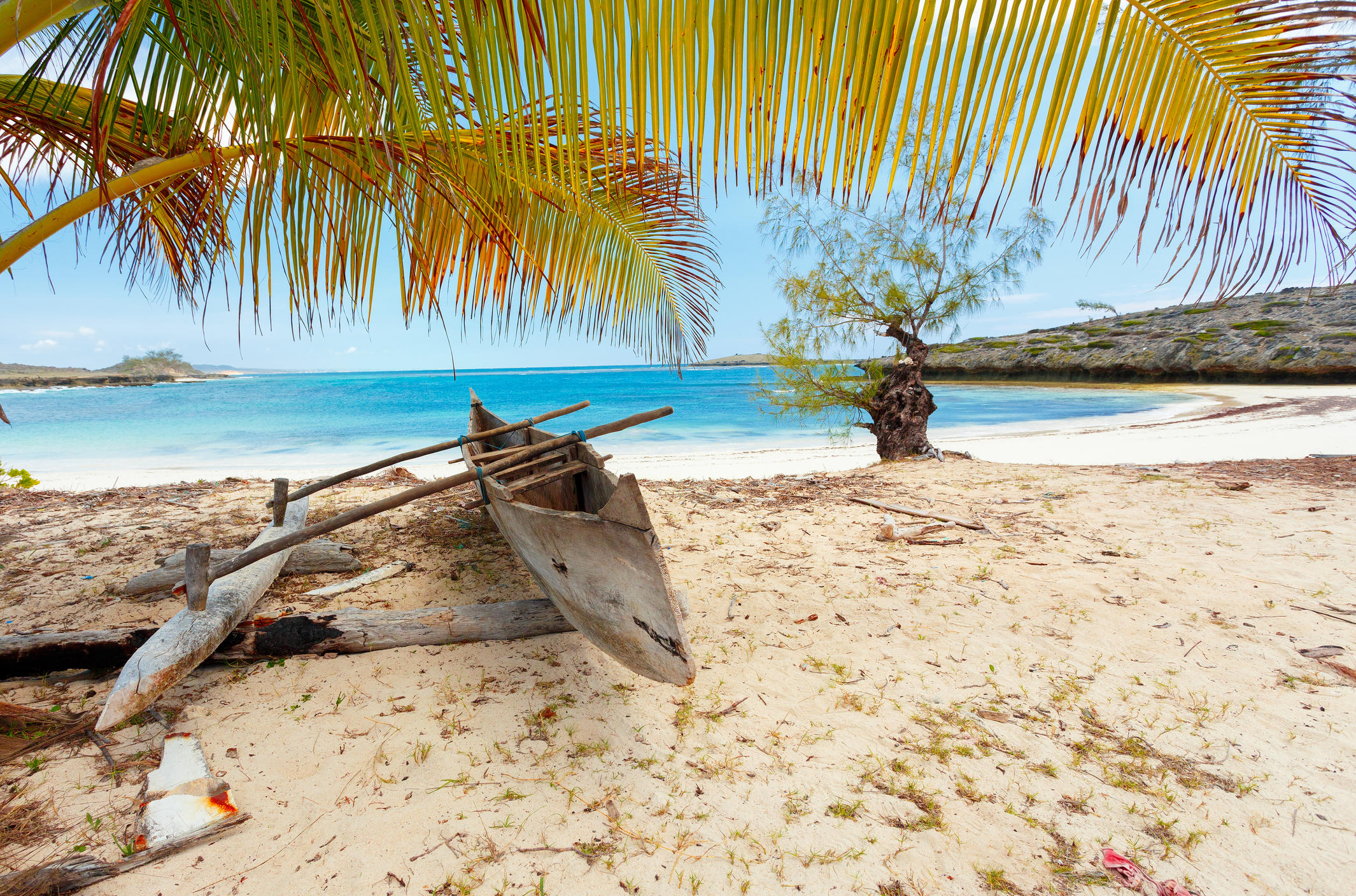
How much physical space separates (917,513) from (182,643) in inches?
194

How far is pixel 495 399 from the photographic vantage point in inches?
1433

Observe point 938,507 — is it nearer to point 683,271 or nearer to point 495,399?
point 683,271

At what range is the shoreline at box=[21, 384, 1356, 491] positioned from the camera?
29.3 feet

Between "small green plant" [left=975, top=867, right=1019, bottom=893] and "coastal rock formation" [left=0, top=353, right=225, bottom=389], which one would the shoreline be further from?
"coastal rock formation" [left=0, top=353, right=225, bottom=389]

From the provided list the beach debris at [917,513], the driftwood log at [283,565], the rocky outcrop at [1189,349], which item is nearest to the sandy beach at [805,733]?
the driftwood log at [283,565]

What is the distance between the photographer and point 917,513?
5.04 m

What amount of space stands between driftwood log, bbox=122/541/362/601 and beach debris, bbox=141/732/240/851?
63.5 inches

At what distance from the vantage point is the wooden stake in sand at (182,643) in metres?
2.15

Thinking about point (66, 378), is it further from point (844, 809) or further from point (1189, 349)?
point (1189, 349)

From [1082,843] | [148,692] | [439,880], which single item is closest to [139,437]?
[148,692]

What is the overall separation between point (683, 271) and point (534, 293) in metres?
1.01

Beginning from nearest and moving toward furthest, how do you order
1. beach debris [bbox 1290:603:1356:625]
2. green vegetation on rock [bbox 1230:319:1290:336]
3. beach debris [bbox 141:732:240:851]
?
beach debris [bbox 141:732:240:851], beach debris [bbox 1290:603:1356:625], green vegetation on rock [bbox 1230:319:1290:336]

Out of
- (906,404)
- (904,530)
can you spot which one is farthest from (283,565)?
(906,404)

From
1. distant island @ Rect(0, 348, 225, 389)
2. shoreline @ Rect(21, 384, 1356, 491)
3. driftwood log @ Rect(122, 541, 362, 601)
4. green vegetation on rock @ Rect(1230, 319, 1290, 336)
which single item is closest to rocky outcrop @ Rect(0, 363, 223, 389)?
distant island @ Rect(0, 348, 225, 389)
